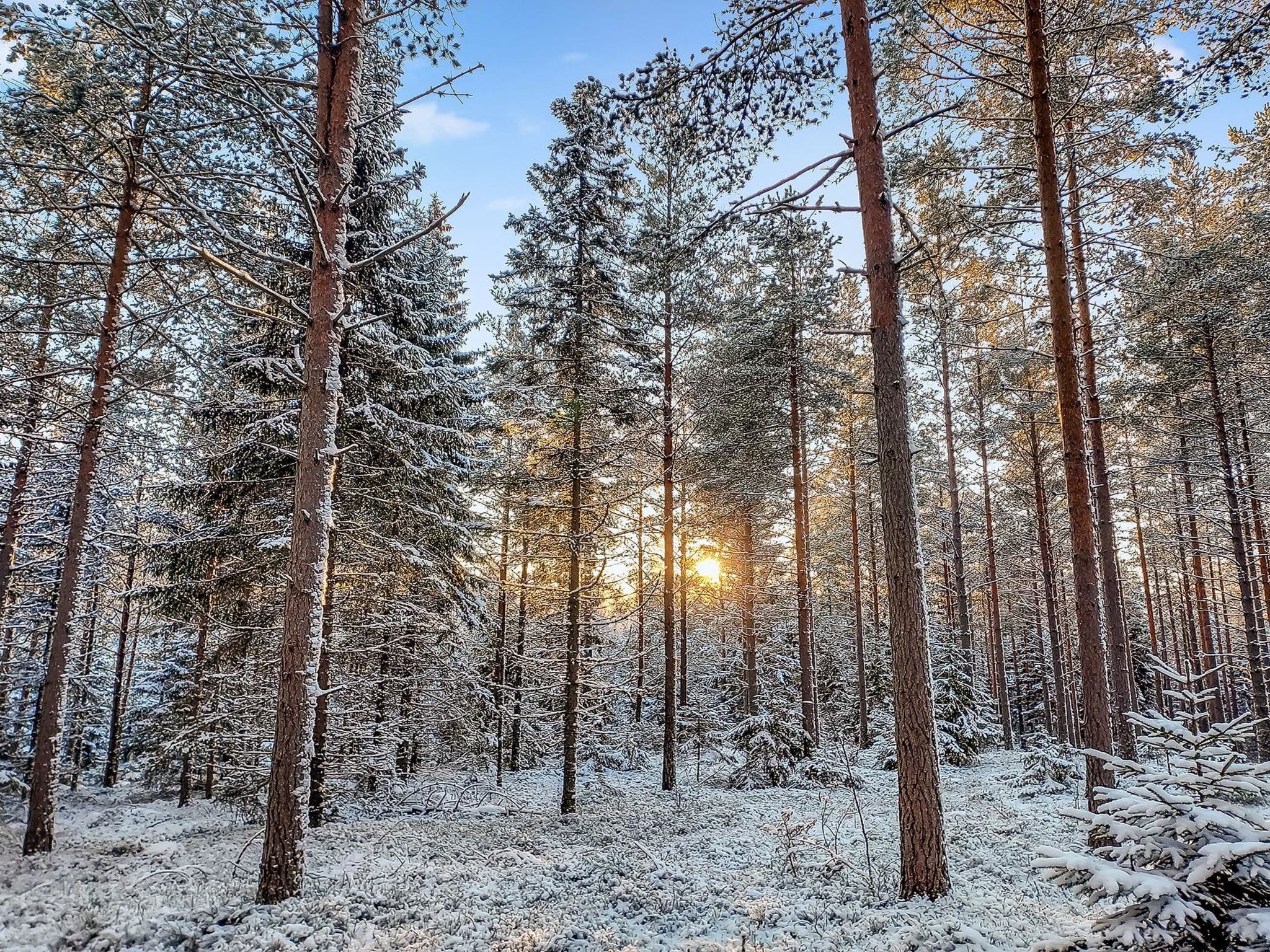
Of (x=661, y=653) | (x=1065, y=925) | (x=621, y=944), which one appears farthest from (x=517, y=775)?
(x=1065, y=925)

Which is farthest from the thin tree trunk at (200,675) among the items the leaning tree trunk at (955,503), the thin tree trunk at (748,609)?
the leaning tree trunk at (955,503)

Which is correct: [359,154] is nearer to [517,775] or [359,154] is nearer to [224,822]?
[224,822]

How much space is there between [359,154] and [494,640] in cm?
1323

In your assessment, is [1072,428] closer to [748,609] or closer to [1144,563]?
[748,609]

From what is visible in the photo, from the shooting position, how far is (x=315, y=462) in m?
6.22

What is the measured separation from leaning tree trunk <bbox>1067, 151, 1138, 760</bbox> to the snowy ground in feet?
7.60

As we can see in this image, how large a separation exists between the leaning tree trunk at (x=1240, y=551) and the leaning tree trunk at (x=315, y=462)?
61.2ft

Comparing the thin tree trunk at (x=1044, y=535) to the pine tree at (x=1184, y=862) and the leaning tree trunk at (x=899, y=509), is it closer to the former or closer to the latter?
the leaning tree trunk at (x=899, y=509)

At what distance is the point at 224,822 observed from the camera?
1112cm

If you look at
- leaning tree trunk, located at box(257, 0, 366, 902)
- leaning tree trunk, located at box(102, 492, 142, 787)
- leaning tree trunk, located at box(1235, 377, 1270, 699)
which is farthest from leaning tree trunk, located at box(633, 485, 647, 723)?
leaning tree trunk, located at box(102, 492, 142, 787)

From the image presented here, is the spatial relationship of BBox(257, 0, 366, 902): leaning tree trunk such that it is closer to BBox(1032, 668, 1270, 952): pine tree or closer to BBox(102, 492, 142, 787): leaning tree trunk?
BBox(1032, 668, 1270, 952): pine tree

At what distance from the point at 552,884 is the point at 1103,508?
10677 mm

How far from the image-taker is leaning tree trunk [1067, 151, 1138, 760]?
909cm

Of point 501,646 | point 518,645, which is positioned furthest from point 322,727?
point 518,645
